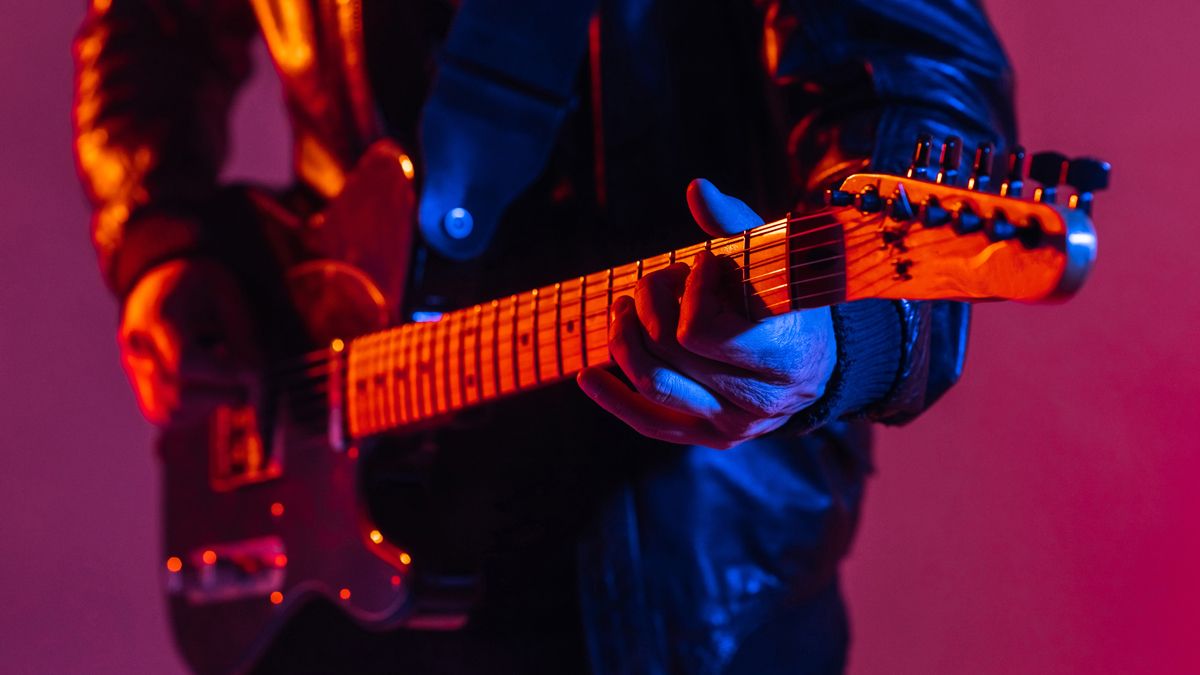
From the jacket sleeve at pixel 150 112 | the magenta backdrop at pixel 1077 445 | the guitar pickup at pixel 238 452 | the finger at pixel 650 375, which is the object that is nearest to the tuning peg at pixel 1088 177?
the finger at pixel 650 375

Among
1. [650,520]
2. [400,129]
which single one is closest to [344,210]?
[400,129]

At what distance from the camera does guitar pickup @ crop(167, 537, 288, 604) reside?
104 centimetres

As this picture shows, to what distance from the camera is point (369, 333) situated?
3.01 feet

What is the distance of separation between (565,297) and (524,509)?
0.21m

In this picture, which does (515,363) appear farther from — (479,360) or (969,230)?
(969,230)

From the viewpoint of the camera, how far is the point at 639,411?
0.59 metres

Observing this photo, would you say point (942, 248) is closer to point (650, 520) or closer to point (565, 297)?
point (565, 297)

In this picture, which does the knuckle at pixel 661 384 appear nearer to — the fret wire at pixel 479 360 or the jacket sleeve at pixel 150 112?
the fret wire at pixel 479 360

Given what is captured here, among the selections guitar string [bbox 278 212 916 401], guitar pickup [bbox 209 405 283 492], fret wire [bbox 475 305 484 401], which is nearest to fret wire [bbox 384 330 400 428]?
guitar string [bbox 278 212 916 401]

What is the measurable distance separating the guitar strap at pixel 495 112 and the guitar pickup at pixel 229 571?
15.6 inches

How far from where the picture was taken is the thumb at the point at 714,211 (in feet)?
1.84

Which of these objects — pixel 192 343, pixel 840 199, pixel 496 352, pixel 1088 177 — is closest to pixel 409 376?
pixel 496 352

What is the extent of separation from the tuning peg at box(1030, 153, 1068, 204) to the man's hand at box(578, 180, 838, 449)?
0.15m

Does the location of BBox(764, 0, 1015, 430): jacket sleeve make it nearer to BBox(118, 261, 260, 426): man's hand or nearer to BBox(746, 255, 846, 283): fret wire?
BBox(746, 255, 846, 283): fret wire
